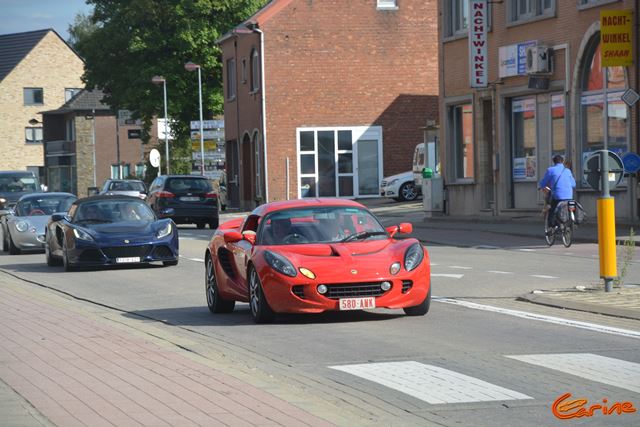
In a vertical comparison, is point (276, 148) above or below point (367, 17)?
below

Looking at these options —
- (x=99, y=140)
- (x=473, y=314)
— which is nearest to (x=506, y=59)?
(x=473, y=314)

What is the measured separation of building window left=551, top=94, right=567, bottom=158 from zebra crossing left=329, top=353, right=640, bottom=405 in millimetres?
24599

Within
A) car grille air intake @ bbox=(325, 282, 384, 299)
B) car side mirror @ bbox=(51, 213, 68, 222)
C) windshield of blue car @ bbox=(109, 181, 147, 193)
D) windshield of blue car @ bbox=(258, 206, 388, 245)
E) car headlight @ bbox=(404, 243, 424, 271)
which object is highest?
windshield of blue car @ bbox=(109, 181, 147, 193)

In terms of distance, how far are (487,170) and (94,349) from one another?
28.7 metres

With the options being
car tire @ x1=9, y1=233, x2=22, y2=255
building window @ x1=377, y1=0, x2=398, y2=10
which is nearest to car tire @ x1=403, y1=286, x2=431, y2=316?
car tire @ x1=9, y1=233, x2=22, y2=255

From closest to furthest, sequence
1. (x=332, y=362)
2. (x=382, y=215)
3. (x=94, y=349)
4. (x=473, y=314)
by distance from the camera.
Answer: (x=332, y=362), (x=94, y=349), (x=473, y=314), (x=382, y=215)

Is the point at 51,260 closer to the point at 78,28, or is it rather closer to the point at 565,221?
the point at 565,221

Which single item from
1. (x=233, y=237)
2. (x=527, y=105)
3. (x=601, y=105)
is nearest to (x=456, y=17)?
(x=527, y=105)

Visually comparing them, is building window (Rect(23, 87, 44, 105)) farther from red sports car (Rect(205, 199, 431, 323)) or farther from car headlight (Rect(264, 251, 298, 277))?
car headlight (Rect(264, 251, 298, 277))

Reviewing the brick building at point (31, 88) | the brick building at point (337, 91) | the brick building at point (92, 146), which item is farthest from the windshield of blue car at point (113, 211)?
the brick building at point (31, 88)

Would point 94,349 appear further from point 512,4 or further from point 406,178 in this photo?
point 406,178

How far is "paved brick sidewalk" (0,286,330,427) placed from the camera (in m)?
7.80

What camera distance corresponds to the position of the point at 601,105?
32.5m

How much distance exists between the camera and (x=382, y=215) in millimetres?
45344
